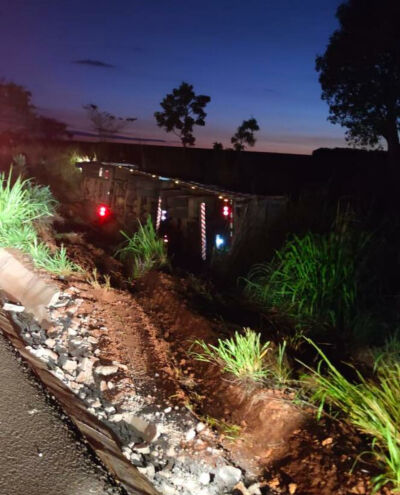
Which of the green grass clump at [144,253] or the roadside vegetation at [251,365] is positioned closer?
the roadside vegetation at [251,365]

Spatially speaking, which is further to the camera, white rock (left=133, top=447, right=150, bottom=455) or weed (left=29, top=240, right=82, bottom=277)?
weed (left=29, top=240, right=82, bottom=277)

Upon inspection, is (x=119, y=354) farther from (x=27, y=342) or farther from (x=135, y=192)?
(x=135, y=192)

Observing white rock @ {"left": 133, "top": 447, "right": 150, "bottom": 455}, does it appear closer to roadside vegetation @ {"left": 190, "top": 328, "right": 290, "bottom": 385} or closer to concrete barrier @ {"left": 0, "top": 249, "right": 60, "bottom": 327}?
roadside vegetation @ {"left": 190, "top": 328, "right": 290, "bottom": 385}

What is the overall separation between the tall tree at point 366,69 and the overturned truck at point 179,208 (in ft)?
27.4

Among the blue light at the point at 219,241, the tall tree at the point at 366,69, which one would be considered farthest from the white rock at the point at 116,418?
the tall tree at the point at 366,69

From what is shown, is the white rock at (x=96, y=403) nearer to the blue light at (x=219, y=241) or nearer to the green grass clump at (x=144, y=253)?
the green grass clump at (x=144, y=253)

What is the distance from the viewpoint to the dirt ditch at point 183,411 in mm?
3338

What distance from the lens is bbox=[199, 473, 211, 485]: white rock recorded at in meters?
3.35

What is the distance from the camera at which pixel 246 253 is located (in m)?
8.89

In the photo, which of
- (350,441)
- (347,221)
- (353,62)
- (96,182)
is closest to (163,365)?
(350,441)

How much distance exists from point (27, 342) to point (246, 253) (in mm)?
4948

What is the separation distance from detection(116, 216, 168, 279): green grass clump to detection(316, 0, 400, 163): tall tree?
36.0ft

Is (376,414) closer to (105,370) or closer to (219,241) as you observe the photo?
(105,370)

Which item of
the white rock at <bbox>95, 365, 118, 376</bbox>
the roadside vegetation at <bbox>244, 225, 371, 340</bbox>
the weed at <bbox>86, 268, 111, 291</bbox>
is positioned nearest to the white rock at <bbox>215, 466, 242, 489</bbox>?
the white rock at <bbox>95, 365, 118, 376</bbox>
